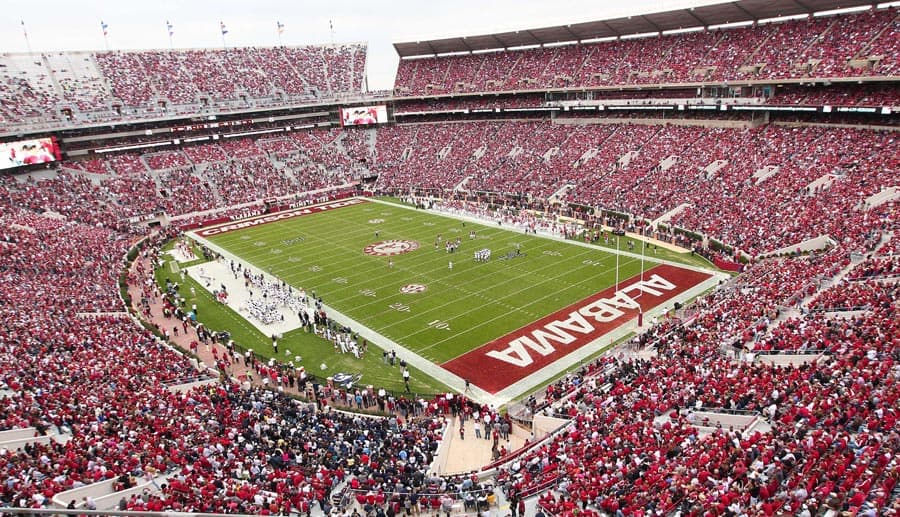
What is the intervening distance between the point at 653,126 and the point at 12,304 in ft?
142

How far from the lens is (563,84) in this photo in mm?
53469

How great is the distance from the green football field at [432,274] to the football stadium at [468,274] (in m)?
0.22

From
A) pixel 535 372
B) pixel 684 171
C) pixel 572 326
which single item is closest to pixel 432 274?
pixel 572 326

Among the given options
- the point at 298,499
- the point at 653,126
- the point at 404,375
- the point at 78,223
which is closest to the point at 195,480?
the point at 298,499

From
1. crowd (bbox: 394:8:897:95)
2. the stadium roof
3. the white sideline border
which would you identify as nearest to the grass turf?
the white sideline border

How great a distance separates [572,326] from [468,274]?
325 inches

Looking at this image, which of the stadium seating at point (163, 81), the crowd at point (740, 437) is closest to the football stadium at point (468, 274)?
the crowd at point (740, 437)

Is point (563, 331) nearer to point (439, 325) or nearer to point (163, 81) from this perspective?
point (439, 325)

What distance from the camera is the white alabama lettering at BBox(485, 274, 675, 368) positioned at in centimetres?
2231

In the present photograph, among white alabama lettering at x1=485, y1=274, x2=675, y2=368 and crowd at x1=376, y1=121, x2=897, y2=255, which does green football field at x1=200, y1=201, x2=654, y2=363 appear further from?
crowd at x1=376, y1=121, x2=897, y2=255

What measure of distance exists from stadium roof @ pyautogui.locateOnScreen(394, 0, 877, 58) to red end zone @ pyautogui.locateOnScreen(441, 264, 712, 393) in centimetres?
2366

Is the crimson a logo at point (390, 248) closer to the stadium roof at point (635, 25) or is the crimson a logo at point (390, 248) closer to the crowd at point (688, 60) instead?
the crowd at point (688, 60)

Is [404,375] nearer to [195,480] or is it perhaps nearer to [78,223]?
[195,480]

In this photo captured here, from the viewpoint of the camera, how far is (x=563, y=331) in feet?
78.3
